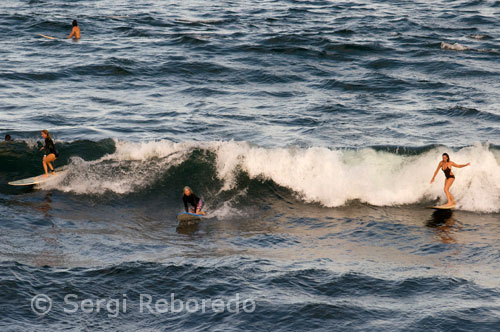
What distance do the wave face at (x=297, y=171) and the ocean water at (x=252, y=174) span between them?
6 centimetres

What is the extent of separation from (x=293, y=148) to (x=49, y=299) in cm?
1104

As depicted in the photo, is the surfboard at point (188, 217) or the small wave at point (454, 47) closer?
the surfboard at point (188, 217)

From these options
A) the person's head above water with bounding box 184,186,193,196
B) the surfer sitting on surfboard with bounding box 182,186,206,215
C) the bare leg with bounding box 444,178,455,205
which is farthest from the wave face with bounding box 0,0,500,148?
the person's head above water with bounding box 184,186,193,196

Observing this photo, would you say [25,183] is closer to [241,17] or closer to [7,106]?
[7,106]

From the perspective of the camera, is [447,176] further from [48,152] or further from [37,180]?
Result: [37,180]

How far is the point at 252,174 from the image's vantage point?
69.6ft

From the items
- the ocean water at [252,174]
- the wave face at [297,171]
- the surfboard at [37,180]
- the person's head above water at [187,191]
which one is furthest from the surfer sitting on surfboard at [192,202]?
the surfboard at [37,180]

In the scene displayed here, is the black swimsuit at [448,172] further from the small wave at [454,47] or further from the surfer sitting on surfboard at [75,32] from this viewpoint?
the surfer sitting on surfboard at [75,32]

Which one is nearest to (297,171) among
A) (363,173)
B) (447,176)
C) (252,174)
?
(252,174)

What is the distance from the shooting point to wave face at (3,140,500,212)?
66.7 feet

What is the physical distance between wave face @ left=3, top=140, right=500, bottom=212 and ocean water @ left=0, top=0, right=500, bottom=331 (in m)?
0.06

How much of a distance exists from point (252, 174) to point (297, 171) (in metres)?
1.43

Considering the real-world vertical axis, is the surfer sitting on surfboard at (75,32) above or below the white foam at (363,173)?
above

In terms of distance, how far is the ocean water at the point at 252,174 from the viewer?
1291 centimetres
